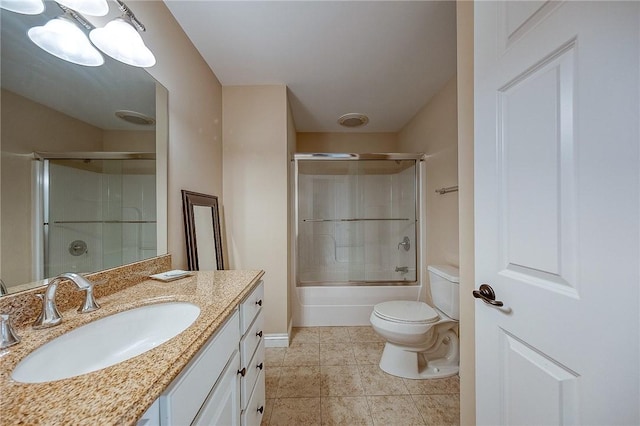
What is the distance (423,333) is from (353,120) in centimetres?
240

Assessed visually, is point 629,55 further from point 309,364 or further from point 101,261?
point 309,364

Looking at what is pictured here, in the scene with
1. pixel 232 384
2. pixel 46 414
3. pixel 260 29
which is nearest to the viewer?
pixel 46 414

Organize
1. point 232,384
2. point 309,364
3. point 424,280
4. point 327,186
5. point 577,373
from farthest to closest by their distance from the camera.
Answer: point 327,186 → point 424,280 → point 309,364 → point 232,384 → point 577,373

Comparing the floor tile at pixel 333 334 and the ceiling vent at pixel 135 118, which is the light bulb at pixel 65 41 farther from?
the floor tile at pixel 333 334

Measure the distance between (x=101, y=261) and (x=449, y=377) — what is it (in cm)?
220

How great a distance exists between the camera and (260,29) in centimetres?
155

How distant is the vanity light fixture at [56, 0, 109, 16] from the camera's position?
0.81 meters

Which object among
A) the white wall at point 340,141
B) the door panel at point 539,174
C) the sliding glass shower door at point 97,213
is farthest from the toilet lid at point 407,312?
the white wall at point 340,141

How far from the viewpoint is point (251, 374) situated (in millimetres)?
1097

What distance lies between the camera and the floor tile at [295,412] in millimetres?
1381

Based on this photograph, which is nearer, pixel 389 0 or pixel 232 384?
pixel 232 384

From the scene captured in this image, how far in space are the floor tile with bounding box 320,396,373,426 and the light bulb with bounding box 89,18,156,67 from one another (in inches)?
80.1

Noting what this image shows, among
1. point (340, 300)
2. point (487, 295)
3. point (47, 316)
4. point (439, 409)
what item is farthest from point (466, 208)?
point (340, 300)

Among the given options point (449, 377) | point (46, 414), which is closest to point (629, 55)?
point (46, 414)
